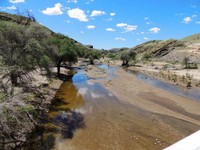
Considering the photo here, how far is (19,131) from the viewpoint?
14.1 meters

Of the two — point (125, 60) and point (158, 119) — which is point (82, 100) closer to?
point (158, 119)

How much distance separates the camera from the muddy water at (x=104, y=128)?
1502 centimetres

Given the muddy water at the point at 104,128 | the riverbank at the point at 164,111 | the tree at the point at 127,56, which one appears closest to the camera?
the muddy water at the point at 104,128

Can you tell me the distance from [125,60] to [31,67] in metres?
70.3

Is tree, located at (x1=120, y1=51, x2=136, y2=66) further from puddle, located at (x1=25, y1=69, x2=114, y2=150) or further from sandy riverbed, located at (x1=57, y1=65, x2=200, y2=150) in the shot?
sandy riverbed, located at (x1=57, y1=65, x2=200, y2=150)

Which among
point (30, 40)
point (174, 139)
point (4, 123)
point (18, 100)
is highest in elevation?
point (30, 40)

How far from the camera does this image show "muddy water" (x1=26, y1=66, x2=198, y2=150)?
15023mm

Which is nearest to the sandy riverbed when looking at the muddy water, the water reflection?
the muddy water

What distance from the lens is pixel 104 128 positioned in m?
18.0

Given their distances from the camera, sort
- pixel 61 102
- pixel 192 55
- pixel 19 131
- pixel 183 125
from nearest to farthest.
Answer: pixel 19 131
pixel 183 125
pixel 61 102
pixel 192 55

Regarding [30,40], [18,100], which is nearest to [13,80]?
[30,40]

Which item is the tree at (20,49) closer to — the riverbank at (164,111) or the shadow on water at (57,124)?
the shadow on water at (57,124)

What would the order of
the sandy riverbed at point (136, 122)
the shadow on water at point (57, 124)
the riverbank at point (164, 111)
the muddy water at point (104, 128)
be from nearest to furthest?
the shadow on water at point (57, 124)
the muddy water at point (104, 128)
the sandy riverbed at point (136, 122)
the riverbank at point (164, 111)

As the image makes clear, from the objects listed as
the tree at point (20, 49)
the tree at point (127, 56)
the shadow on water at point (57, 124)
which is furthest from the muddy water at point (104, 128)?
the tree at point (127, 56)
